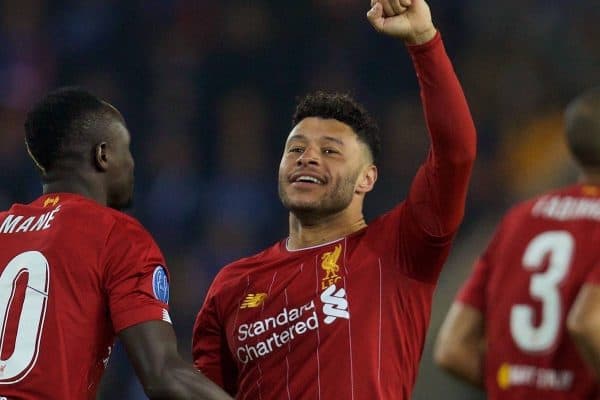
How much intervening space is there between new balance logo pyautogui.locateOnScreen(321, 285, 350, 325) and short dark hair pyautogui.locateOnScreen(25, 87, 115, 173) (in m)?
0.99

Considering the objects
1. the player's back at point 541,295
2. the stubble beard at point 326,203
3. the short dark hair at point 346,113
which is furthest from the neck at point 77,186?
the player's back at point 541,295

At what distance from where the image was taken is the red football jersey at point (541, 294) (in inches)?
133

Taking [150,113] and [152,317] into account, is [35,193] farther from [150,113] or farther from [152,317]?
[152,317]

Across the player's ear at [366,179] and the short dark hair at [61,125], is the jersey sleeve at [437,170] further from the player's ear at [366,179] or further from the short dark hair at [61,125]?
the short dark hair at [61,125]

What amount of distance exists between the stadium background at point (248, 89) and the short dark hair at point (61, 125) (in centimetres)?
417

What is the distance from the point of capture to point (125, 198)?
4.41m

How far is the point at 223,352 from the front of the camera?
4.74 meters

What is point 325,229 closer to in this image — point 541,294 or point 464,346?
point 464,346

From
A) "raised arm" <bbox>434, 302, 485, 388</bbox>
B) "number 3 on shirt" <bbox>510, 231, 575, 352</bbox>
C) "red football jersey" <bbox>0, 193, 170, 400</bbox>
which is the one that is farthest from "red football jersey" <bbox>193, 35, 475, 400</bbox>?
"number 3 on shirt" <bbox>510, 231, 575, 352</bbox>

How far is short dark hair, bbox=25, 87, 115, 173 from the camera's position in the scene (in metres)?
4.29

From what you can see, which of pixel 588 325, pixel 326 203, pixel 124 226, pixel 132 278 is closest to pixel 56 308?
pixel 132 278

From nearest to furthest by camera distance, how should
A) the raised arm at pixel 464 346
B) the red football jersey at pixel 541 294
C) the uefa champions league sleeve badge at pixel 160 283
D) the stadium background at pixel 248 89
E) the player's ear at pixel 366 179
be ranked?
1. the red football jersey at pixel 541 294
2. the raised arm at pixel 464 346
3. the uefa champions league sleeve badge at pixel 160 283
4. the player's ear at pixel 366 179
5. the stadium background at pixel 248 89

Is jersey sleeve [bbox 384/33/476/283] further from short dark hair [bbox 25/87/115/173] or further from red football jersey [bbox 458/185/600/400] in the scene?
short dark hair [bbox 25/87/115/173]

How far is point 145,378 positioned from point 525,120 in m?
6.10
